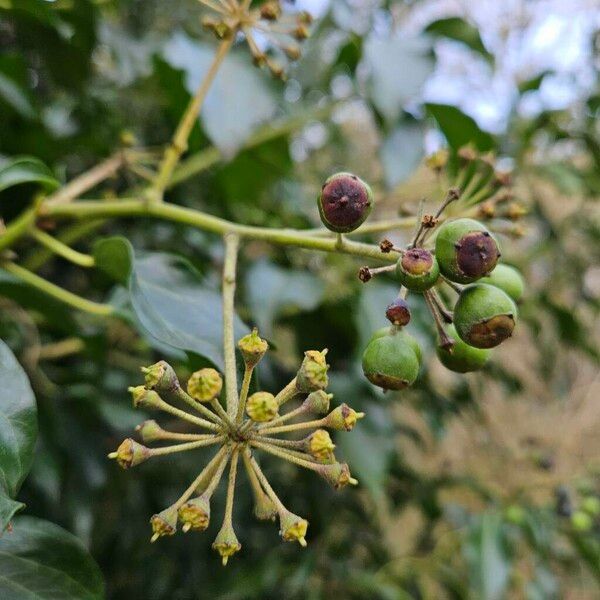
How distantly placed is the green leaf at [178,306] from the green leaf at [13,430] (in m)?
0.10

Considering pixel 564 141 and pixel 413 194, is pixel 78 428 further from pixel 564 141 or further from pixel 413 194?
pixel 564 141

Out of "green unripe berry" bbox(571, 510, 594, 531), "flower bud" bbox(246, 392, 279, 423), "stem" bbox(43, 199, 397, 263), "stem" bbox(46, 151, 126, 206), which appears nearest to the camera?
"flower bud" bbox(246, 392, 279, 423)

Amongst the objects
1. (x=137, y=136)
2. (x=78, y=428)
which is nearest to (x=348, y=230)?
(x=78, y=428)

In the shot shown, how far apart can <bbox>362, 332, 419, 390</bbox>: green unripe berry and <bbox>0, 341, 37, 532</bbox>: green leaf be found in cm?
23

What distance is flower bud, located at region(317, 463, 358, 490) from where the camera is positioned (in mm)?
448

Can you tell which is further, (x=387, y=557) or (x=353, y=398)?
(x=387, y=557)

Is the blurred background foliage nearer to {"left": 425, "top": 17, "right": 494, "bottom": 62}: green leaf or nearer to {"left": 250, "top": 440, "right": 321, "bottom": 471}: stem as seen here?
{"left": 425, "top": 17, "right": 494, "bottom": 62}: green leaf

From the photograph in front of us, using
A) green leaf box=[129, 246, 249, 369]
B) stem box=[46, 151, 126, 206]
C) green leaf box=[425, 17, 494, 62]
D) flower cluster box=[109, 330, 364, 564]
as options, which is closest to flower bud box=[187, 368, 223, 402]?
flower cluster box=[109, 330, 364, 564]

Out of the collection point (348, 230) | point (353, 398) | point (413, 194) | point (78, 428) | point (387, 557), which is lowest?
point (387, 557)

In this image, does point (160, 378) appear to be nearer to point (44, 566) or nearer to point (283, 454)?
point (283, 454)

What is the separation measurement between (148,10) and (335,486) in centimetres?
124

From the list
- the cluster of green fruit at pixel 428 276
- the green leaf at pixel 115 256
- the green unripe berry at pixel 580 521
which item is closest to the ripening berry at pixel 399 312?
the cluster of green fruit at pixel 428 276

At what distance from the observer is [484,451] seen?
2523 millimetres

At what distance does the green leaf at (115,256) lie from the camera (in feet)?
2.09
